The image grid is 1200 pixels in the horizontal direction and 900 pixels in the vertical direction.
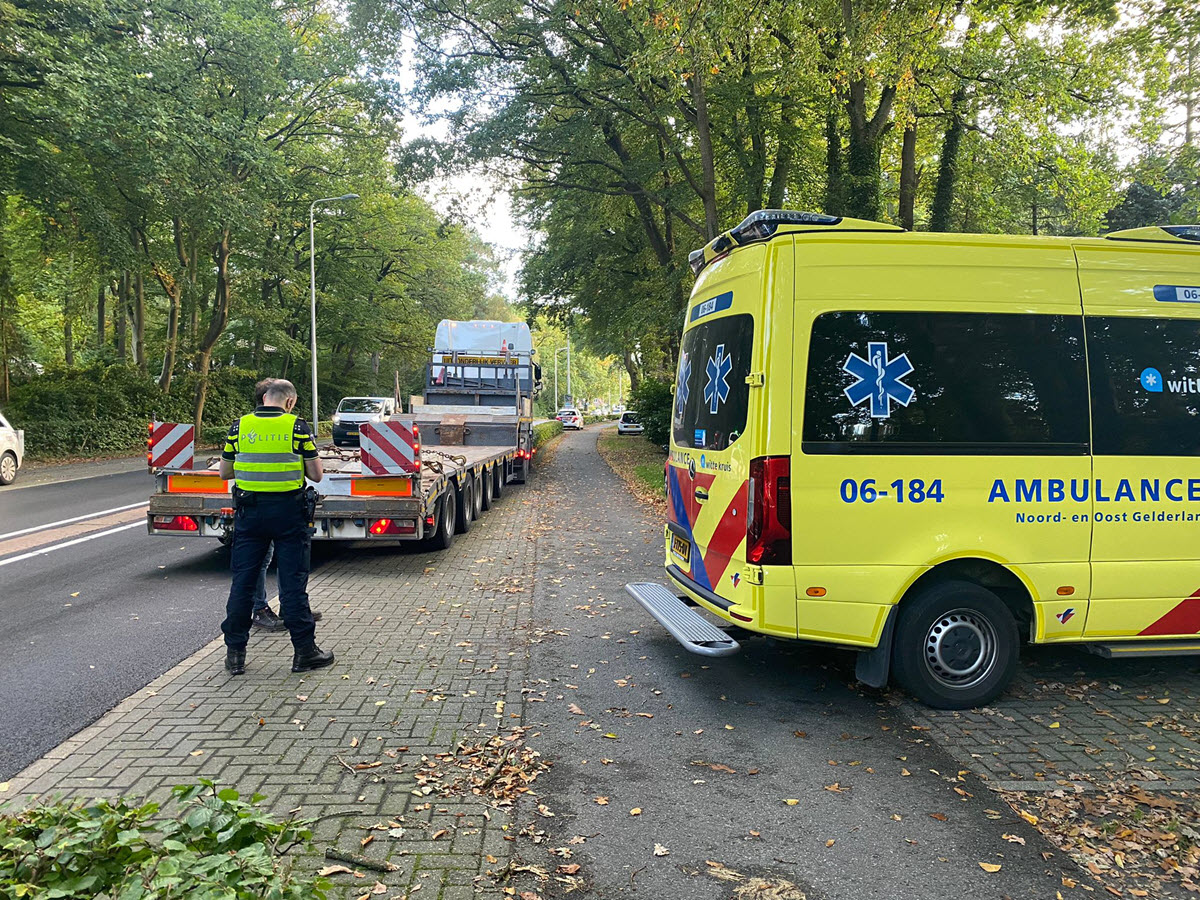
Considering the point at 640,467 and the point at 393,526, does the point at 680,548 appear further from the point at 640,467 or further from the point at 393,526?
the point at 640,467

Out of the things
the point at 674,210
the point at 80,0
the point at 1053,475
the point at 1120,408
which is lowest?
the point at 1053,475

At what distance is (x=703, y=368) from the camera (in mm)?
5285

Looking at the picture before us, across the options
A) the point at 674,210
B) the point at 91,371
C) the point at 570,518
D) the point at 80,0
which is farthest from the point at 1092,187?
the point at 91,371

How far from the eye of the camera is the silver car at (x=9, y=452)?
1627 centimetres

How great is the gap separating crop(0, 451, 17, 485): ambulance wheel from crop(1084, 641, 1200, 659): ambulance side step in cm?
1890

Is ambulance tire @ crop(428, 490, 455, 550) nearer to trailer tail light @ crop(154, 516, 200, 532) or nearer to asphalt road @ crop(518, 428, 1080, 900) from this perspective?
trailer tail light @ crop(154, 516, 200, 532)

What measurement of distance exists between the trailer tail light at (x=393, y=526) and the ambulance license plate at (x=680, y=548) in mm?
3399

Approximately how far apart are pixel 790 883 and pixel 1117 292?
12.5 ft

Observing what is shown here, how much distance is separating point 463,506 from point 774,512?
23.6 ft

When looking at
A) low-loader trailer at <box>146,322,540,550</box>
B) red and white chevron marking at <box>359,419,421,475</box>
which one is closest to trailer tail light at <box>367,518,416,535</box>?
low-loader trailer at <box>146,322,540,550</box>

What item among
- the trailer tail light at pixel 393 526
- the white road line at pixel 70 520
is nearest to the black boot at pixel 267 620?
the trailer tail light at pixel 393 526

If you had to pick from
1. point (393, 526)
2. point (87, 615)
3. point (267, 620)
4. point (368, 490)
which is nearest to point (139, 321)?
point (368, 490)

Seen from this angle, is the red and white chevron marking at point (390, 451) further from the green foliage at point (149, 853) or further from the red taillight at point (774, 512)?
the green foliage at point (149, 853)

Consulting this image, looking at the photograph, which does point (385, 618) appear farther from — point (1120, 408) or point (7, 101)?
point (7, 101)
